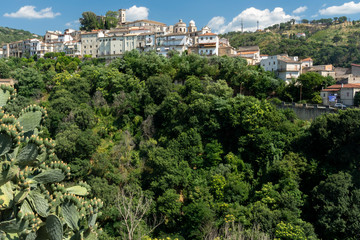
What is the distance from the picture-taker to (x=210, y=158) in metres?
24.5

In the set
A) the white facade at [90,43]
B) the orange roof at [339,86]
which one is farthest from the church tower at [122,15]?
the orange roof at [339,86]

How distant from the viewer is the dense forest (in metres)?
18.2

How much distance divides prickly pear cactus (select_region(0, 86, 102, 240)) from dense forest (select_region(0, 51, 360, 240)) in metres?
6.24

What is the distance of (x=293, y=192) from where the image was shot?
771 inches

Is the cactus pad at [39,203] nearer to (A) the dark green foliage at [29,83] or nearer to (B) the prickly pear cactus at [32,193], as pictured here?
(B) the prickly pear cactus at [32,193]

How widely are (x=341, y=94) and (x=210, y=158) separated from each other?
16373 millimetres

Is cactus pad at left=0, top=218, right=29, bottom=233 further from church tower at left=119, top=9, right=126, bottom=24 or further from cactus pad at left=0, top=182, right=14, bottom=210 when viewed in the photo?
church tower at left=119, top=9, right=126, bottom=24

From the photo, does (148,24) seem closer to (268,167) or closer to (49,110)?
(49,110)

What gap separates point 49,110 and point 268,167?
2290 cm

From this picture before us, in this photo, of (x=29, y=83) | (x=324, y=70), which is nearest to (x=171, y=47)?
(x=29, y=83)

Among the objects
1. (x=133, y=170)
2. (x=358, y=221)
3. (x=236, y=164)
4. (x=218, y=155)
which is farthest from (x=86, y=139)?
(x=358, y=221)

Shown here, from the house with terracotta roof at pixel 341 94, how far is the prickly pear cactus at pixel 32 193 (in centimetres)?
2887

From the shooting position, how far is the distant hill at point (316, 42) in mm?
68438

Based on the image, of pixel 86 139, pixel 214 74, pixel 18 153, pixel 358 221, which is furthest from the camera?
pixel 214 74
